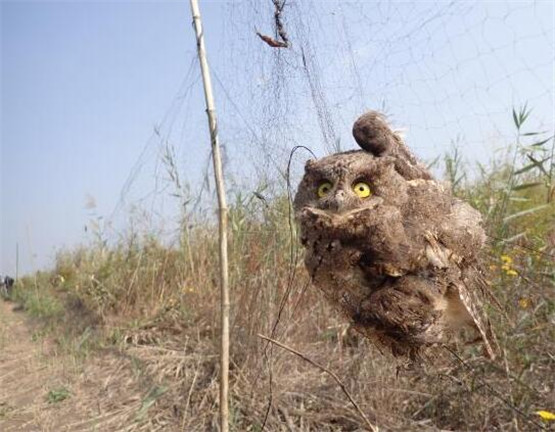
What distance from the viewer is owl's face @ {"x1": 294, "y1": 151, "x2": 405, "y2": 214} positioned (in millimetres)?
1134

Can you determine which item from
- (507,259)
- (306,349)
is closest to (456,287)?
(507,259)

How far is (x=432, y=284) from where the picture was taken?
118 cm

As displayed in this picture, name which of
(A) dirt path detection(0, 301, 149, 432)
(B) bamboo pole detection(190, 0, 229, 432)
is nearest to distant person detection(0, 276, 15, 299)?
(A) dirt path detection(0, 301, 149, 432)

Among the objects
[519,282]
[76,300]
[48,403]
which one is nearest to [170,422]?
[48,403]

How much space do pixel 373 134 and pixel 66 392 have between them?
289 cm

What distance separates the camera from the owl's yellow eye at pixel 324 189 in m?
1.19

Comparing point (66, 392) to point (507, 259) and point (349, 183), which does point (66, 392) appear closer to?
point (507, 259)

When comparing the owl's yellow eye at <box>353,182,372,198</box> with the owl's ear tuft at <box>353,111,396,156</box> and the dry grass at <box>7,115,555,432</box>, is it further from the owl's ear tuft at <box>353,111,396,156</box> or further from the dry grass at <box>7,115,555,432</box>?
the dry grass at <box>7,115,555,432</box>

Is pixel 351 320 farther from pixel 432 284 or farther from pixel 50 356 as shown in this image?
pixel 50 356

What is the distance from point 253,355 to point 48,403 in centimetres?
133

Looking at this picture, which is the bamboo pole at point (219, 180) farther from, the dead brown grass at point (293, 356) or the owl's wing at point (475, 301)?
the owl's wing at point (475, 301)

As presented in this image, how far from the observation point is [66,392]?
3.34 m

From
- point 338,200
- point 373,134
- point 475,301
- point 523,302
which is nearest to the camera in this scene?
point 338,200

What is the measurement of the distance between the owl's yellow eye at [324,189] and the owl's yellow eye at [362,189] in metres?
0.06
